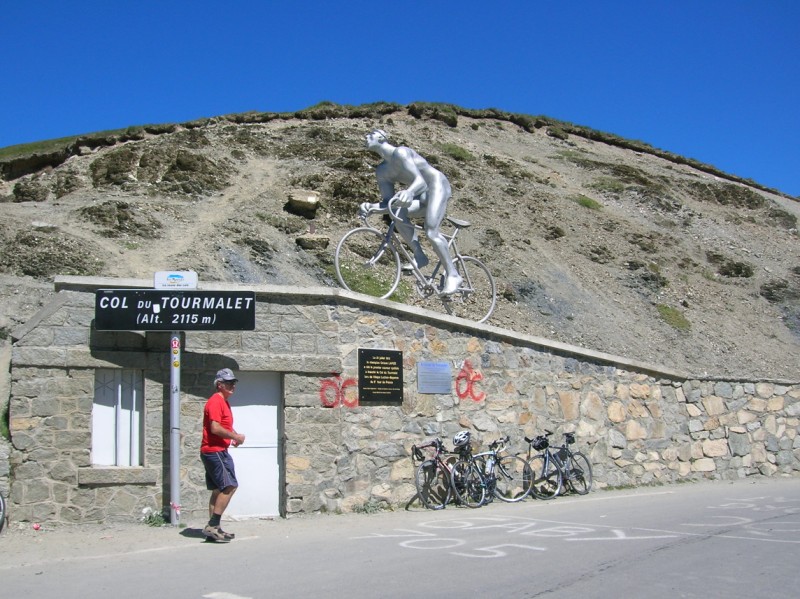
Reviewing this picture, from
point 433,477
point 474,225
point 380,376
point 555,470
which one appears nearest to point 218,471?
point 380,376

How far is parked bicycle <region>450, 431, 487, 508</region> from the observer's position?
11.9m

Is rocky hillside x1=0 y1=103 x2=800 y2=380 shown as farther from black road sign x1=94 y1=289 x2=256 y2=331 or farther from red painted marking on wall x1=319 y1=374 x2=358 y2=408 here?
red painted marking on wall x1=319 y1=374 x2=358 y2=408

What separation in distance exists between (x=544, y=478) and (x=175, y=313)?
242 inches

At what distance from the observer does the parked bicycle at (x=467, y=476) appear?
468 inches

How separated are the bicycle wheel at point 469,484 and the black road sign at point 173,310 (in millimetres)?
3575

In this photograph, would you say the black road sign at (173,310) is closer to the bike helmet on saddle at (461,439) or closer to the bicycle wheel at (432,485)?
the bicycle wheel at (432,485)

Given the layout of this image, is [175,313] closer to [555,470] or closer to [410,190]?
[410,190]

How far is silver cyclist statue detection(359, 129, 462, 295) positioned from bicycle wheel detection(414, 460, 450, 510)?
137 inches

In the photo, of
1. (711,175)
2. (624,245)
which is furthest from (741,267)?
(711,175)

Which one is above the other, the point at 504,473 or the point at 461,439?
the point at 461,439

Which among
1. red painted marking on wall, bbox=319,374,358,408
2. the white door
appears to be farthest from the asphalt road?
→ red painted marking on wall, bbox=319,374,358,408

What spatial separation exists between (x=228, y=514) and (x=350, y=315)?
117 inches

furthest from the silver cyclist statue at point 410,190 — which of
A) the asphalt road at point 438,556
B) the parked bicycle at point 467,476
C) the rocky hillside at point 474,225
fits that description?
the rocky hillside at point 474,225

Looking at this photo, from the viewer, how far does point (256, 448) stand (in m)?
10.9
